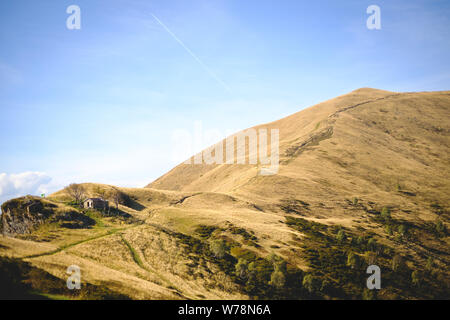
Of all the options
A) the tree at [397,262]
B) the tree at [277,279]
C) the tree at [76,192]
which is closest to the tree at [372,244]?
the tree at [397,262]

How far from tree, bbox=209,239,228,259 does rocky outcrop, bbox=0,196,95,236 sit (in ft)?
98.5

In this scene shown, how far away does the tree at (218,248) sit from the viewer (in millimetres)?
64812

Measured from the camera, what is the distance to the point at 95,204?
77.5 m

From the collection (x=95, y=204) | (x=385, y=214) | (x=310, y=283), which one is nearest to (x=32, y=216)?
(x=95, y=204)

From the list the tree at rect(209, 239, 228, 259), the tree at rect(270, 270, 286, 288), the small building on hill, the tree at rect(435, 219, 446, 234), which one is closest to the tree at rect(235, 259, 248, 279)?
the tree at rect(270, 270, 286, 288)

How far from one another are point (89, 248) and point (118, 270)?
32.4 ft

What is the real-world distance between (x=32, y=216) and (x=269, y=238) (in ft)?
193

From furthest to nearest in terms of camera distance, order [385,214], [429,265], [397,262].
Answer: [385,214] < [429,265] < [397,262]

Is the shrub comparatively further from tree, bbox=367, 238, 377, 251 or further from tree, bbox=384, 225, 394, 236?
tree, bbox=384, 225, 394, 236

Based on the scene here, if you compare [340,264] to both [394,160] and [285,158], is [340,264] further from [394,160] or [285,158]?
[394,160]

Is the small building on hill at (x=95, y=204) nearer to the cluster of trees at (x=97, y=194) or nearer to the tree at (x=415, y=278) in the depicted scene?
the cluster of trees at (x=97, y=194)

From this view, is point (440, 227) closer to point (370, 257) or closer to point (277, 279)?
point (370, 257)

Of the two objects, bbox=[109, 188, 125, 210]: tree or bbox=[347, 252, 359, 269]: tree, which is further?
bbox=[109, 188, 125, 210]: tree

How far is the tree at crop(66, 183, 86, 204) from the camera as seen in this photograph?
81.6 m
